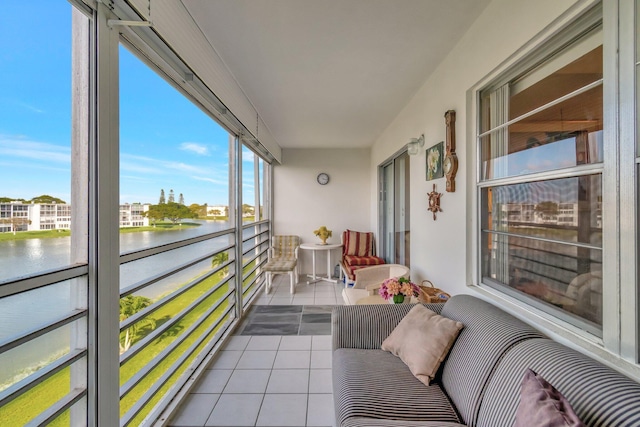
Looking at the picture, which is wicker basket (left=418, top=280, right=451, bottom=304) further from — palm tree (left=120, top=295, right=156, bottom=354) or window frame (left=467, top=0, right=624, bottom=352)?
palm tree (left=120, top=295, right=156, bottom=354)

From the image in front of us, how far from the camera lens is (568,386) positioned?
851 mm

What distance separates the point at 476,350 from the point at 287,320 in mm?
2365

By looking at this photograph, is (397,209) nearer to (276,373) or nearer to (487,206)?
(487,206)

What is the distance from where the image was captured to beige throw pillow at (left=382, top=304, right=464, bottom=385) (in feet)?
4.64

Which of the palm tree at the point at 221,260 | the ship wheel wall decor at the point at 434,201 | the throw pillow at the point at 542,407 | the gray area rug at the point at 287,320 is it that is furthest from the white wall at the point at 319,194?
the throw pillow at the point at 542,407

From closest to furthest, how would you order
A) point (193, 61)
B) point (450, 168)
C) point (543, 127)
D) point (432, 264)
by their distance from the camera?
point (543, 127), point (193, 61), point (450, 168), point (432, 264)

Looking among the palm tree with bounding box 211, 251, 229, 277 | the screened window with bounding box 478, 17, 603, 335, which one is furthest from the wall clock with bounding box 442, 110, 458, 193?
the palm tree with bounding box 211, 251, 229, 277

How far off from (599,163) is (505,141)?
0.60 m

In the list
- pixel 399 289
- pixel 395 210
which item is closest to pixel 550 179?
pixel 399 289

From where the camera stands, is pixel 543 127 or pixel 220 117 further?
pixel 220 117

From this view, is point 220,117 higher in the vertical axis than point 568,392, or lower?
higher

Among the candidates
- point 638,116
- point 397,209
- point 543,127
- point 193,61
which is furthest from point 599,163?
point 397,209

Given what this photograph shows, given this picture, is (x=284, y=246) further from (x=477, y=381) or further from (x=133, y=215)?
(x=477, y=381)

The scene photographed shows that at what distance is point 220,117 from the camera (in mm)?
2498
